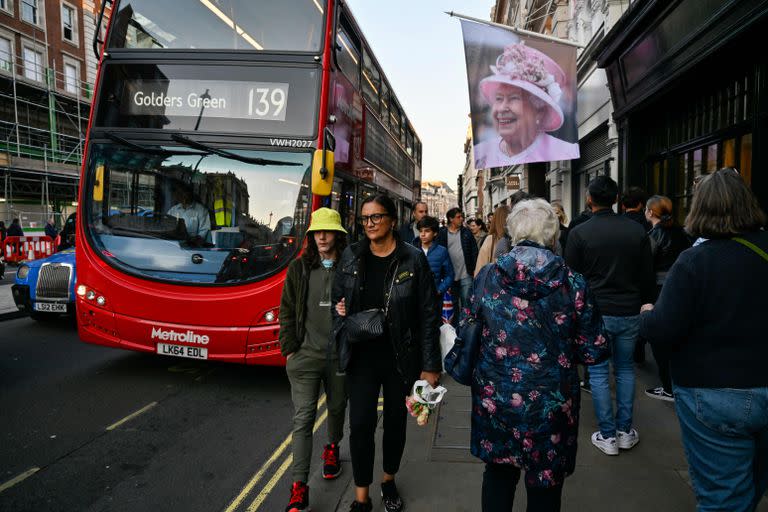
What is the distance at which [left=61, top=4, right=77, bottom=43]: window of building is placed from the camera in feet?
96.7

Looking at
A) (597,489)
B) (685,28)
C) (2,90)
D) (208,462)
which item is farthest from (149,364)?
Answer: (2,90)

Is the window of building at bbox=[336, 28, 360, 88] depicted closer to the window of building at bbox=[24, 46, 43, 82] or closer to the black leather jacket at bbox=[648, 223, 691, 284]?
the black leather jacket at bbox=[648, 223, 691, 284]

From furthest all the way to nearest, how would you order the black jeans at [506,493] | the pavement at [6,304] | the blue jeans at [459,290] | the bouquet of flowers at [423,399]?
the pavement at [6,304] < the blue jeans at [459,290] < the bouquet of flowers at [423,399] < the black jeans at [506,493]

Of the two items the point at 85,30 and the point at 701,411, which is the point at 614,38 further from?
the point at 85,30

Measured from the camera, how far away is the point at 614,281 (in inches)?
142

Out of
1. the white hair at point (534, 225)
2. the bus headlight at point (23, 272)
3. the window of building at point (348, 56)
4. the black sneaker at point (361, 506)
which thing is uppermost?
the window of building at point (348, 56)

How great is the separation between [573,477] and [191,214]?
412 centimetres

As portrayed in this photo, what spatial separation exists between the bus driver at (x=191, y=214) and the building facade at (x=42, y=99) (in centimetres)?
2154

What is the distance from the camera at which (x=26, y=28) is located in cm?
2630

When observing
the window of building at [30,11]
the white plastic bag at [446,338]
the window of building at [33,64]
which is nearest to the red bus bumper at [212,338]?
the white plastic bag at [446,338]

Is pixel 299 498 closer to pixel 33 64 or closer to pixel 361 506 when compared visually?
pixel 361 506

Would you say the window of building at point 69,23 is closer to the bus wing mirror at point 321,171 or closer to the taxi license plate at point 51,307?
the taxi license plate at point 51,307

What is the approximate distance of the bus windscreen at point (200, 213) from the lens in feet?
16.5

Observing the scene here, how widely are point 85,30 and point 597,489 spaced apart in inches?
1449
